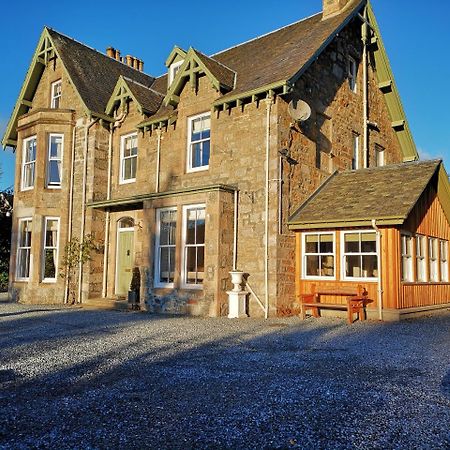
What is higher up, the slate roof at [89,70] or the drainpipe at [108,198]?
the slate roof at [89,70]

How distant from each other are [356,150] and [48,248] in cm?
1219

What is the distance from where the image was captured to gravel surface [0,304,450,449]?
4.23m

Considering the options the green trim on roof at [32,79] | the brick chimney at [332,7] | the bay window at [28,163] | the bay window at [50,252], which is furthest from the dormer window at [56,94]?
the brick chimney at [332,7]

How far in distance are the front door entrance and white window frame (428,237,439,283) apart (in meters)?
10.0

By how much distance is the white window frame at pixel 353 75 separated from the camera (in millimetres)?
17938

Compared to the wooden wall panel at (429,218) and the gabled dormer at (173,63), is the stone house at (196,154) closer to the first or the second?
the gabled dormer at (173,63)

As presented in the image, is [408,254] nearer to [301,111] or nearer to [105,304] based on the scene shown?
[301,111]

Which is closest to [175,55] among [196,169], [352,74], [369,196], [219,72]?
[219,72]

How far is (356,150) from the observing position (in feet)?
59.5

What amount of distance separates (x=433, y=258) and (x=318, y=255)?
423 cm

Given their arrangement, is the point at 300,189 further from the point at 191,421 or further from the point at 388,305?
A: the point at 191,421

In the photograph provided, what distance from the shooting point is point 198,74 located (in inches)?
632

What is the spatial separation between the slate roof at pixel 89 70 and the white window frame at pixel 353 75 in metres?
9.49

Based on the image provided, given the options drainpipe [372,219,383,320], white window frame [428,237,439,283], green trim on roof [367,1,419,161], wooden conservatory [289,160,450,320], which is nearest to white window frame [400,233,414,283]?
wooden conservatory [289,160,450,320]
